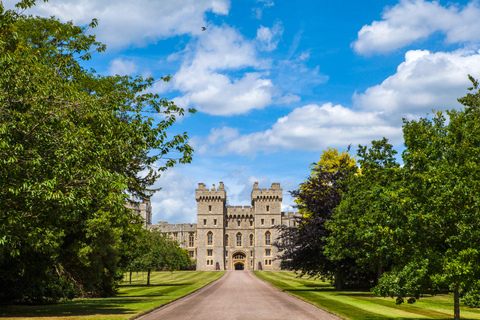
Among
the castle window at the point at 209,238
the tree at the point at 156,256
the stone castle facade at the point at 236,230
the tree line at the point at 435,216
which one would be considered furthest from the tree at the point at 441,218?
the castle window at the point at 209,238

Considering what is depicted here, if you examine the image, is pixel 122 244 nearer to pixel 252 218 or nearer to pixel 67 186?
pixel 67 186

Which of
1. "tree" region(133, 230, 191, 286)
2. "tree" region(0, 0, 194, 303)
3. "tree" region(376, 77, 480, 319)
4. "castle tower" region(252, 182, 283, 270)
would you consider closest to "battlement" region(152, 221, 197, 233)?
"castle tower" region(252, 182, 283, 270)

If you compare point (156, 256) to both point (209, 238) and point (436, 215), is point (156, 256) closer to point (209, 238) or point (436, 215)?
point (436, 215)

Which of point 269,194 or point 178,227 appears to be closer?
point 269,194

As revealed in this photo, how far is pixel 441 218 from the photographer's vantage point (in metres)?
14.1

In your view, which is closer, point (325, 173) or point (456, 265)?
point (456, 265)

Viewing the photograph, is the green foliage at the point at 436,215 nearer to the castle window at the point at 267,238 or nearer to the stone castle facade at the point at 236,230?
the stone castle facade at the point at 236,230

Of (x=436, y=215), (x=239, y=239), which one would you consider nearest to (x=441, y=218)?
(x=436, y=215)

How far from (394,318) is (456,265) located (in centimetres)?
540

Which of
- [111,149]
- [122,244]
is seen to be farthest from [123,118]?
[122,244]

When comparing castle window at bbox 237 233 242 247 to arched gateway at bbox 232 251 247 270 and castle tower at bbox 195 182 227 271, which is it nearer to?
arched gateway at bbox 232 251 247 270

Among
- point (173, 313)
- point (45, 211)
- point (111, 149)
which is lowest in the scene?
point (173, 313)

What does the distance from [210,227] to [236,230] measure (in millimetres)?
6730

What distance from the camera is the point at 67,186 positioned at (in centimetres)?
1334
